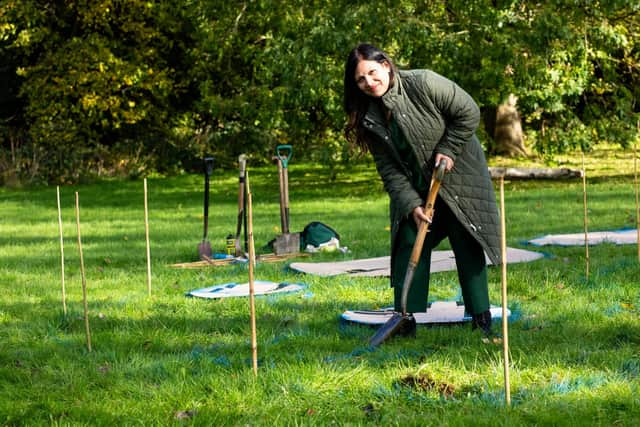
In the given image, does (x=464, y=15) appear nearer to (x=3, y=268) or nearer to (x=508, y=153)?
(x=508, y=153)

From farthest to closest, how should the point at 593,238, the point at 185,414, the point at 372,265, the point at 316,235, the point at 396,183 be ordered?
the point at 316,235
the point at 593,238
the point at 372,265
the point at 396,183
the point at 185,414

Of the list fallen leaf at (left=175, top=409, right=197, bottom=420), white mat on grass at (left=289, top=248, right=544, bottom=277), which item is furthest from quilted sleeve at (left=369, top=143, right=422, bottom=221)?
white mat on grass at (left=289, top=248, right=544, bottom=277)

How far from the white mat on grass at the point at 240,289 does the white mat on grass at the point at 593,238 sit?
9.42ft

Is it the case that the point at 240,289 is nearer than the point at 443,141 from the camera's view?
No

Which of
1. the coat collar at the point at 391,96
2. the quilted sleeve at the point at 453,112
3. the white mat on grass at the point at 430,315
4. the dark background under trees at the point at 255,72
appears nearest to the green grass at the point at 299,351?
the white mat on grass at the point at 430,315

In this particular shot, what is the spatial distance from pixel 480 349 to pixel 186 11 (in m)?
17.0

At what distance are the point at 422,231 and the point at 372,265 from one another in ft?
9.85

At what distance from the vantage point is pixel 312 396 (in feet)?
13.4

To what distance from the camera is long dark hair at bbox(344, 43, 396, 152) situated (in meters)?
4.81

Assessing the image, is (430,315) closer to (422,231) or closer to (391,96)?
(422,231)

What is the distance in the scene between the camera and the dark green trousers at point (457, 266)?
16.9 ft

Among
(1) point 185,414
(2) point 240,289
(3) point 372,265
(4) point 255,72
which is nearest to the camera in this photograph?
(1) point 185,414

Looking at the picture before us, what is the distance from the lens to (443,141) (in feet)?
16.3

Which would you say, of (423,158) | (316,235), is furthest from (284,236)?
(423,158)
